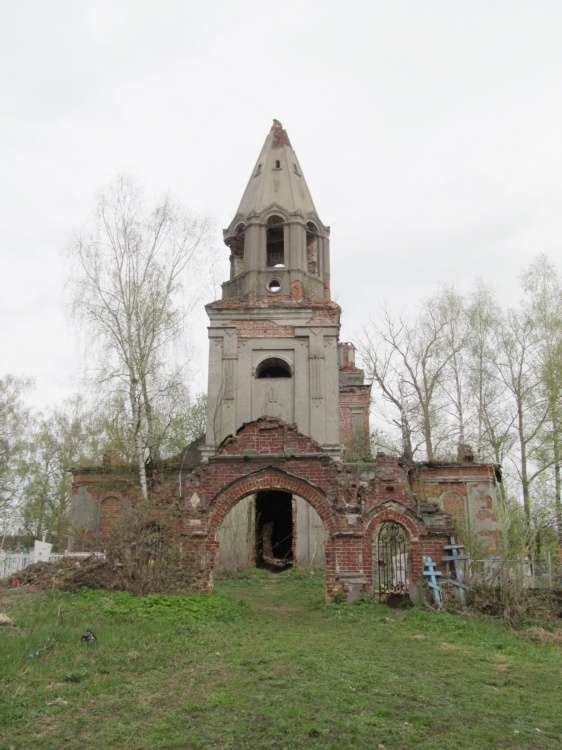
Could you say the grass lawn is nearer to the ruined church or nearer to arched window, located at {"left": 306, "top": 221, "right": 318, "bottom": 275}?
the ruined church

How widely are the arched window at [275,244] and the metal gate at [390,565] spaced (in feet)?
46.9

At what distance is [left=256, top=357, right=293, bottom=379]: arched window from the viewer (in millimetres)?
24797

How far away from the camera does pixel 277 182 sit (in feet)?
92.7

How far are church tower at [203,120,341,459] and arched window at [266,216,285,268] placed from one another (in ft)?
0.14

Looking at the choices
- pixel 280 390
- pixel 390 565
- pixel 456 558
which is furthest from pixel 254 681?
pixel 280 390

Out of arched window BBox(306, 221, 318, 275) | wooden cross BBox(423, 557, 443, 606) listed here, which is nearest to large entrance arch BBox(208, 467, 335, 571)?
wooden cross BBox(423, 557, 443, 606)

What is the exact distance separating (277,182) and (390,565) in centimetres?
1813

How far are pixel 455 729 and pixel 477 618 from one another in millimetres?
6602

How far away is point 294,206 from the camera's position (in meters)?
27.1

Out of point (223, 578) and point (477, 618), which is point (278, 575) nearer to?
point (223, 578)

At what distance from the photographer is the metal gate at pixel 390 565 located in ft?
48.7

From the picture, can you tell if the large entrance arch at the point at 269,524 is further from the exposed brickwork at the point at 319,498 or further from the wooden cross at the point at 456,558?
the wooden cross at the point at 456,558

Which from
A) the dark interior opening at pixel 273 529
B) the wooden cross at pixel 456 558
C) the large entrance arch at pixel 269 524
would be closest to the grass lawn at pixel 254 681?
the wooden cross at pixel 456 558

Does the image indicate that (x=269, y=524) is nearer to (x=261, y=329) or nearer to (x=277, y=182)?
(x=261, y=329)
